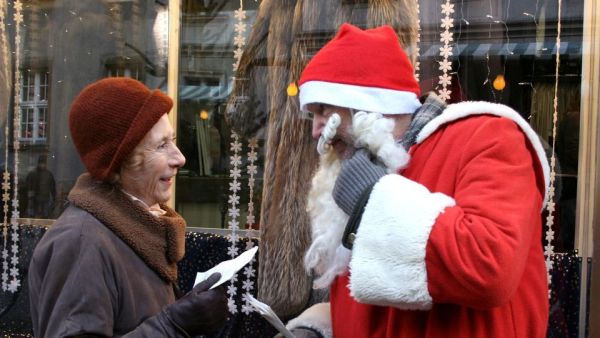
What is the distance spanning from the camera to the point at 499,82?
3111mm

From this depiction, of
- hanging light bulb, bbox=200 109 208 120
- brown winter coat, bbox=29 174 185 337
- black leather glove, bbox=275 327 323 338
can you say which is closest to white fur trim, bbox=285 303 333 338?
black leather glove, bbox=275 327 323 338

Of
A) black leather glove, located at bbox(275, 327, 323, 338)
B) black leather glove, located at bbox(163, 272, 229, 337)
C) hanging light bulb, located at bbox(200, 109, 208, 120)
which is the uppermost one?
hanging light bulb, located at bbox(200, 109, 208, 120)

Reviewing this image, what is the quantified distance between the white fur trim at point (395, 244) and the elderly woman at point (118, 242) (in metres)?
0.52

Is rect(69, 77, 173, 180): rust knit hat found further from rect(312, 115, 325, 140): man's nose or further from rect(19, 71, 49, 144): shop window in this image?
rect(19, 71, 49, 144): shop window

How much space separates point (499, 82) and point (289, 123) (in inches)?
42.1

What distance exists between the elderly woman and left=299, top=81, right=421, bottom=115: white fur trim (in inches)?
21.6

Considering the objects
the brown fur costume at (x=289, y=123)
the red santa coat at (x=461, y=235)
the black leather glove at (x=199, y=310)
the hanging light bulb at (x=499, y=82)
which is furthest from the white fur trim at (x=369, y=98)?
the hanging light bulb at (x=499, y=82)

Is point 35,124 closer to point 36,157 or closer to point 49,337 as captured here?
point 36,157

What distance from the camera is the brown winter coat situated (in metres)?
1.62

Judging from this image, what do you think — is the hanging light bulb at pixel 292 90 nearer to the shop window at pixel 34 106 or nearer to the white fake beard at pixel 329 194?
the white fake beard at pixel 329 194

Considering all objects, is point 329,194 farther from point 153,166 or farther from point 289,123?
point 289,123

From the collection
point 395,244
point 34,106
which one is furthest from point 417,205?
point 34,106

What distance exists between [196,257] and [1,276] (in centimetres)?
146

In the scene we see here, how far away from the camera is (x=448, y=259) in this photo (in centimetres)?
128
